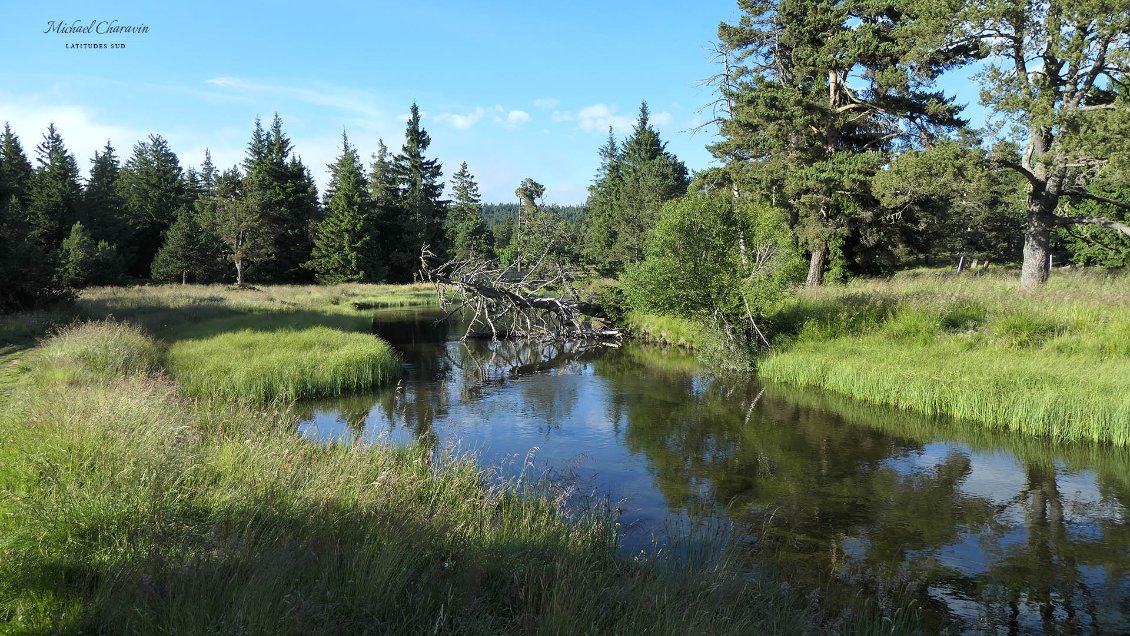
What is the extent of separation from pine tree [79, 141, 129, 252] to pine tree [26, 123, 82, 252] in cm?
102

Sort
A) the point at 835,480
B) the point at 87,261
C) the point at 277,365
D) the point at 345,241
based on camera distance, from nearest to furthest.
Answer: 1. the point at 835,480
2. the point at 277,365
3. the point at 87,261
4. the point at 345,241

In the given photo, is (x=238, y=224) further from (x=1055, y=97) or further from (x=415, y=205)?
(x=1055, y=97)

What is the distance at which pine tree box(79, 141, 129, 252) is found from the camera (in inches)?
2203

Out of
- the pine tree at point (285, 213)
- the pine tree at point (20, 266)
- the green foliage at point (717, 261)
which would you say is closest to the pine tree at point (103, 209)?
the pine tree at point (285, 213)

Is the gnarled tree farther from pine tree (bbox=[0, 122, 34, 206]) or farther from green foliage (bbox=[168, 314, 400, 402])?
pine tree (bbox=[0, 122, 34, 206])

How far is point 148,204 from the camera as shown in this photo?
214 feet

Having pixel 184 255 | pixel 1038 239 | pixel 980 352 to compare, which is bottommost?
pixel 980 352

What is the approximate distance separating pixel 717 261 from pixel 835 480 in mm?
12649

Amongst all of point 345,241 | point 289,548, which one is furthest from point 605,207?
point 289,548

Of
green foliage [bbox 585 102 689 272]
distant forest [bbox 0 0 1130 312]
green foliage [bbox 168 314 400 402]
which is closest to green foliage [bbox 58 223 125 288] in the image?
distant forest [bbox 0 0 1130 312]

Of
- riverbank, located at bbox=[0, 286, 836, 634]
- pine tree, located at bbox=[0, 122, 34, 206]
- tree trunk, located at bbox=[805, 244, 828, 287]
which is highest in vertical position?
pine tree, located at bbox=[0, 122, 34, 206]

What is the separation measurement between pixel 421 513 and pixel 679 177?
218 ft

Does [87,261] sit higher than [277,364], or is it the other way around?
[87,261]

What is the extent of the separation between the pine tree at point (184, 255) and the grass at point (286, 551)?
172 ft
